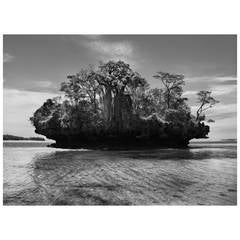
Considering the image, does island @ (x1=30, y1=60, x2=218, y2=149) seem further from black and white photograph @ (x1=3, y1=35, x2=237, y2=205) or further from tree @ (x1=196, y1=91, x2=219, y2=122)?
tree @ (x1=196, y1=91, x2=219, y2=122)

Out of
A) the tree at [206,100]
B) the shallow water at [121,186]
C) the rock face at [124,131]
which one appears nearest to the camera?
the shallow water at [121,186]

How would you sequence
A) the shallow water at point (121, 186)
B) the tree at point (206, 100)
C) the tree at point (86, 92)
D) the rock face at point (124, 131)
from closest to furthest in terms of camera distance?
1. the shallow water at point (121, 186)
2. the tree at point (206, 100)
3. the tree at point (86, 92)
4. the rock face at point (124, 131)

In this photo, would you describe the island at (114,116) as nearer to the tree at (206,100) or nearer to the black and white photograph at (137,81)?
the black and white photograph at (137,81)

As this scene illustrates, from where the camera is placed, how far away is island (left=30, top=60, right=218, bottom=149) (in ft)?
57.6

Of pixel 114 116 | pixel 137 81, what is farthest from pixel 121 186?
pixel 114 116

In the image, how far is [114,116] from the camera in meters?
18.3

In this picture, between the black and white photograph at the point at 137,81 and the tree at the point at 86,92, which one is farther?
the tree at the point at 86,92

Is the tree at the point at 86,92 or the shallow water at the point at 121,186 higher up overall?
the tree at the point at 86,92

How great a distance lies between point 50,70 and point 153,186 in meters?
5.54

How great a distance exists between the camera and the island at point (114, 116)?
1756 centimetres

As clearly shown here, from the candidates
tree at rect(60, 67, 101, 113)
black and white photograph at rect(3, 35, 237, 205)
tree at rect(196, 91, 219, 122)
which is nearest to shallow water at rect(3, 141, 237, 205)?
black and white photograph at rect(3, 35, 237, 205)

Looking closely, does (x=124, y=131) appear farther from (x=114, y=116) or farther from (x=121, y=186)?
(x=121, y=186)

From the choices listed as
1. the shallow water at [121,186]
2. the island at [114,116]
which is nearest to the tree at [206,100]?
the island at [114,116]
